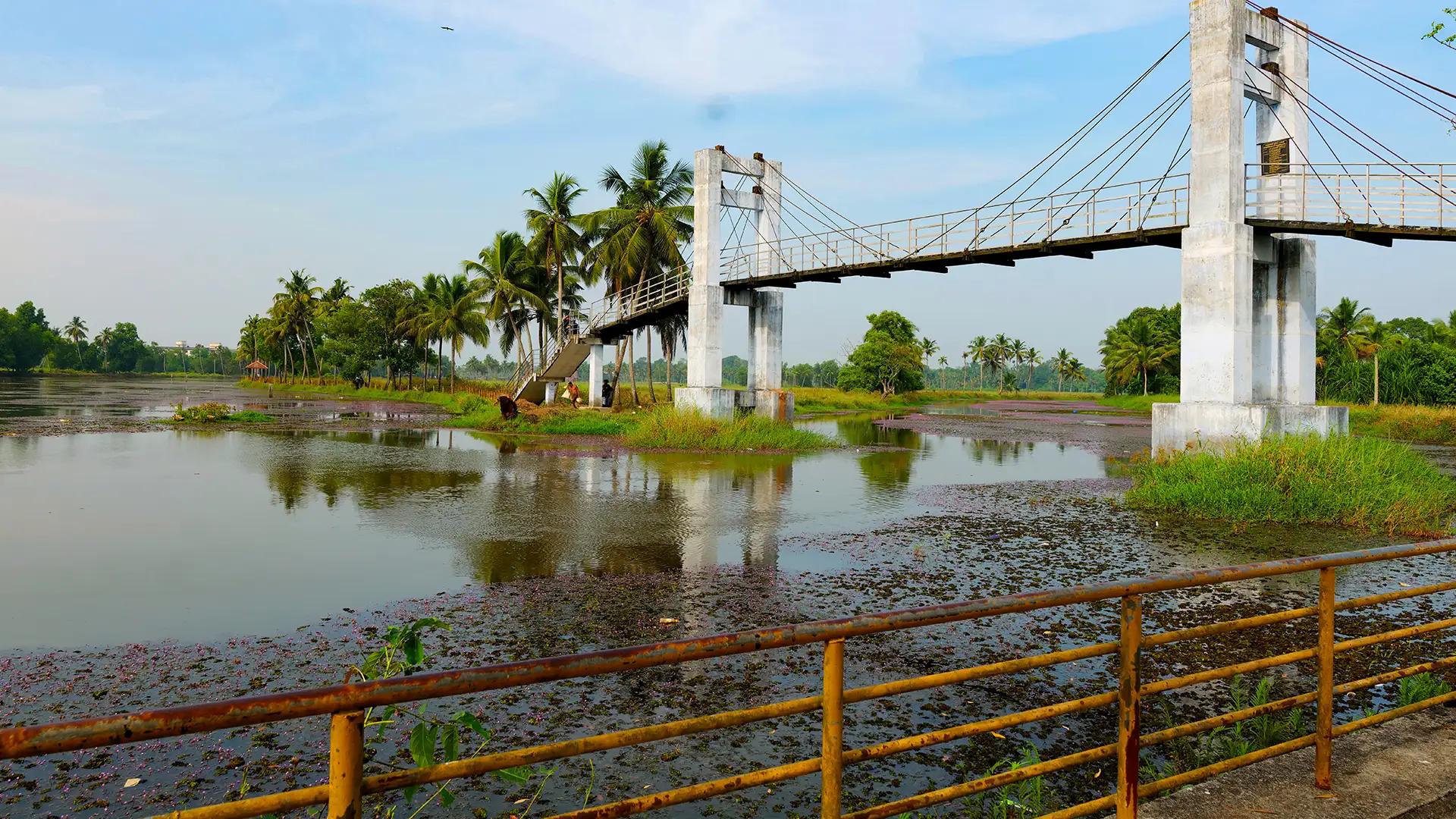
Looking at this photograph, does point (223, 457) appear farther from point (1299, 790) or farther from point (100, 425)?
point (1299, 790)

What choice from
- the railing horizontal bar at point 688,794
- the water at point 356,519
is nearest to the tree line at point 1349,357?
the water at point 356,519

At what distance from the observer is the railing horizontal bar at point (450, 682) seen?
1512mm

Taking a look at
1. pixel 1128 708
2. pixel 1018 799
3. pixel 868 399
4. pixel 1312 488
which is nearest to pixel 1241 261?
pixel 1312 488

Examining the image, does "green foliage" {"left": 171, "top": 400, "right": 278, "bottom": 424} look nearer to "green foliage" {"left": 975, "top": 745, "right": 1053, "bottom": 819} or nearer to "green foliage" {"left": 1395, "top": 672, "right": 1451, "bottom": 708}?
"green foliage" {"left": 975, "top": 745, "right": 1053, "bottom": 819}

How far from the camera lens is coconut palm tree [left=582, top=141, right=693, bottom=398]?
39.2 meters

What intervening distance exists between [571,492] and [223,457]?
9.97 metres

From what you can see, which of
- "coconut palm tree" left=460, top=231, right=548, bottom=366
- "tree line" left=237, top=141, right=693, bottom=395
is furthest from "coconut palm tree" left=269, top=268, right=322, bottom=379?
"coconut palm tree" left=460, top=231, right=548, bottom=366

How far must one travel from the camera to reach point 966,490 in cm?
1681

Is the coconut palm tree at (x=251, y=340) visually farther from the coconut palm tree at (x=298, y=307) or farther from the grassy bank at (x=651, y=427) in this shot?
the grassy bank at (x=651, y=427)

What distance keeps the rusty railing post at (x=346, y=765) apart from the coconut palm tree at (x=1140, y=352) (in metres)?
72.8

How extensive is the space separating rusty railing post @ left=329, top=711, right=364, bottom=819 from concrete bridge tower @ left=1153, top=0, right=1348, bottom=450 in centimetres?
1634

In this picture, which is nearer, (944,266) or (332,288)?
(944,266)

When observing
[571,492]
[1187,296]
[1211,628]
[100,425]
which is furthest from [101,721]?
[100,425]

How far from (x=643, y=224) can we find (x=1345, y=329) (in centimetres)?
4421
